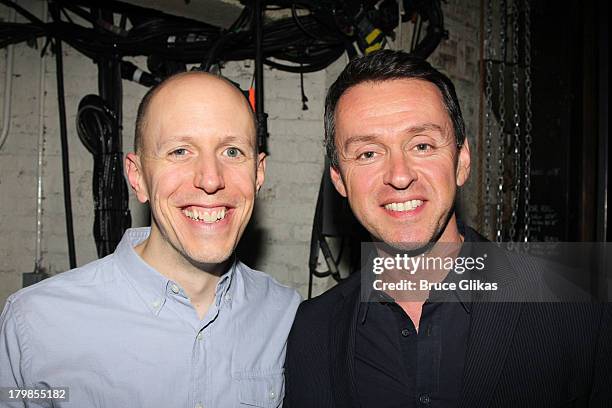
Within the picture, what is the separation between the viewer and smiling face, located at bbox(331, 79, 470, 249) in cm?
149

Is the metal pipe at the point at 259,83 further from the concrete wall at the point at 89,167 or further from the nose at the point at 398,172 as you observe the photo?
the nose at the point at 398,172

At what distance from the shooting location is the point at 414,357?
1.37m

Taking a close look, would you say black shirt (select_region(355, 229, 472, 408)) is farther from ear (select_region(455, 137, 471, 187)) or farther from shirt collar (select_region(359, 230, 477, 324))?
ear (select_region(455, 137, 471, 187))

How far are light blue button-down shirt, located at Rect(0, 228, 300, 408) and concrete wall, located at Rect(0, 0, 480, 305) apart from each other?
4.45 ft

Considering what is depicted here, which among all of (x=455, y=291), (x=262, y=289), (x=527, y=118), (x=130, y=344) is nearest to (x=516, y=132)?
(x=527, y=118)

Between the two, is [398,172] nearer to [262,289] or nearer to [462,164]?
[462,164]

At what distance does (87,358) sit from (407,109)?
3.92 ft

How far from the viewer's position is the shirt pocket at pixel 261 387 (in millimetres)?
1467

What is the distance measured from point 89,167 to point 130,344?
1.81 meters

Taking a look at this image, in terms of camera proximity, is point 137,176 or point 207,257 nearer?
point 207,257

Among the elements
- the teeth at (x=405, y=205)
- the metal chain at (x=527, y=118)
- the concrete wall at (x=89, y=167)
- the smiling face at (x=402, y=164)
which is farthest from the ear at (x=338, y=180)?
the metal chain at (x=527, y=118)

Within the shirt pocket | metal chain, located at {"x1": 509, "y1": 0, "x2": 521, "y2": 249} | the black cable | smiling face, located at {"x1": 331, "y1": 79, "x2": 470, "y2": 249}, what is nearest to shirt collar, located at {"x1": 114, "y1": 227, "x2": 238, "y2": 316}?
the shirt pocket

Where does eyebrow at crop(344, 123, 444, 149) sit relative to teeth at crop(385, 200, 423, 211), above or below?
above

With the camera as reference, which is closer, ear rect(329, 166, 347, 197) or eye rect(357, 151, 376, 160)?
eye rect(357, 151, 376, 160)
